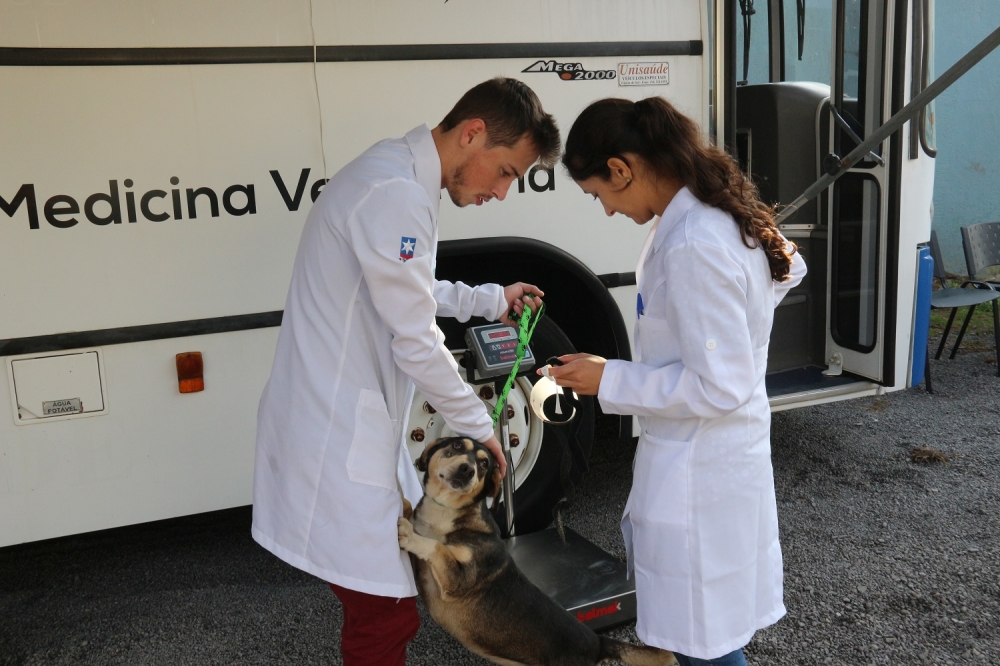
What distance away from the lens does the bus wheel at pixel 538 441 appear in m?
3.36

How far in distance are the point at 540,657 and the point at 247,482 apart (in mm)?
1265

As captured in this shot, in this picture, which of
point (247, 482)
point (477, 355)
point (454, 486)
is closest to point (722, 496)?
point (454, 486)

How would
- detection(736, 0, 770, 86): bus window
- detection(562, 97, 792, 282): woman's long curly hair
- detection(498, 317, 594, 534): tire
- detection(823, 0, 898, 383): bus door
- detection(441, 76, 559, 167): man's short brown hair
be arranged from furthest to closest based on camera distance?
detection(736, 0, 770, 86): bus window
detection(823, 0, 898, 383): bus door
detection(498, 317, 594, 534): tire
detection(441, 76, 559, 167): man's short brown hair
detection(562, 97, 792, 282): woman's long curly hair

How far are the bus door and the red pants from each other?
2812 millimetres

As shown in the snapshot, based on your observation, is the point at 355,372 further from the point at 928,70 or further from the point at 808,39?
the point at 808,39

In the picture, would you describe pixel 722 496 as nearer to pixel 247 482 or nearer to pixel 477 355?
pixel 477 355

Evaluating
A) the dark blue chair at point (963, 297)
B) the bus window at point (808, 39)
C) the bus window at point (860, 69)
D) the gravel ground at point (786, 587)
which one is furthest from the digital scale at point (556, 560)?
the dark blue chair at point (963, 297)

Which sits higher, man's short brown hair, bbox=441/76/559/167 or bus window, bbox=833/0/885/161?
bus window, bbox=833/0/885/161

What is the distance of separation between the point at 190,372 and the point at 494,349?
991 mm

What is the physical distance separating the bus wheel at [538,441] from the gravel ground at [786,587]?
30 centimetres

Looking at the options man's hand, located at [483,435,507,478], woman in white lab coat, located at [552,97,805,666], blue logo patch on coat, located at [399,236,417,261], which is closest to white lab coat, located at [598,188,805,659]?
woman in white lab coat, located at [552,97,805,666]

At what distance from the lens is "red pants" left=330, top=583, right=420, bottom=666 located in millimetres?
2111

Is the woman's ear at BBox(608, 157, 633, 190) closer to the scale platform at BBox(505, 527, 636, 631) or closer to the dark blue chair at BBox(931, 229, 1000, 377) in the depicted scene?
the scale platform at BBox(505, 527, 636, 631)

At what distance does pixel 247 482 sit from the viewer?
123 inches
